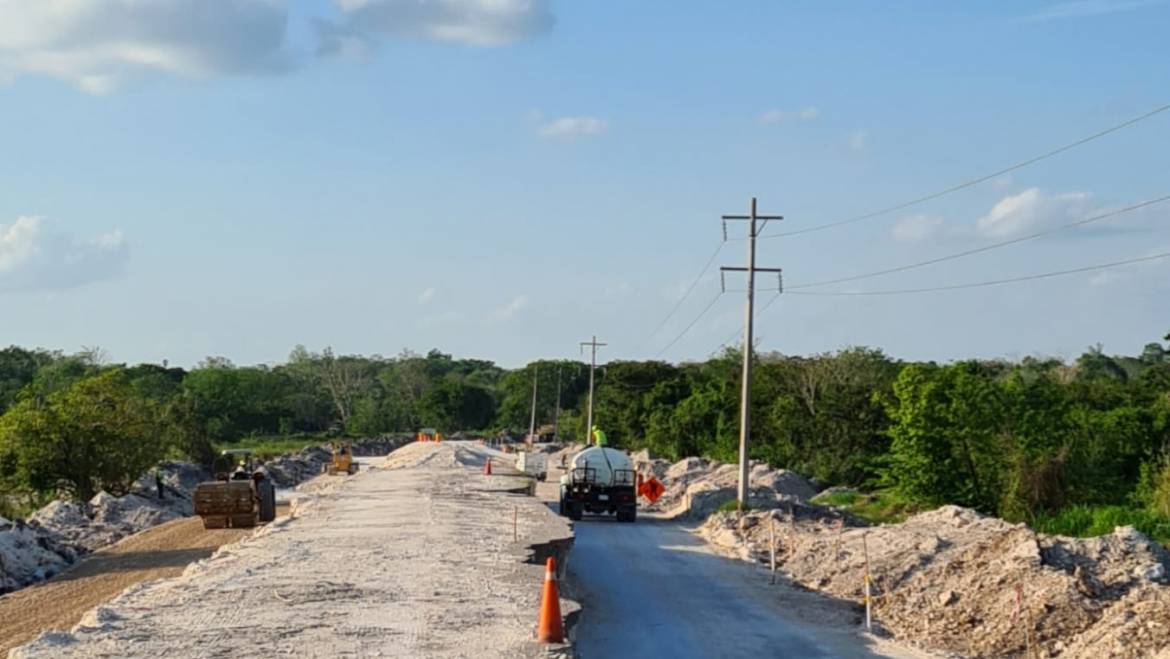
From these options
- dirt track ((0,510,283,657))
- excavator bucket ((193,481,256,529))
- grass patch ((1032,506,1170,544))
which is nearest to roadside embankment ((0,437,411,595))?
dirt track ((0,510,283,657))

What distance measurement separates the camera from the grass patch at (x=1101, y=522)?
3142 cm

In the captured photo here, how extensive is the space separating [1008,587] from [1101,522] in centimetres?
1302

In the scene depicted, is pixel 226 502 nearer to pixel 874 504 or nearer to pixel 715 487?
pixel 715 487

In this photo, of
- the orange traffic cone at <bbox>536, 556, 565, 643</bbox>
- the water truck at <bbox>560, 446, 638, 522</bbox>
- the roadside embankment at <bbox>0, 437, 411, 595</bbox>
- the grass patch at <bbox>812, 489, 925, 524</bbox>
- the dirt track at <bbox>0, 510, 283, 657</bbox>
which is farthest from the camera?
the grass patch at <bbox>812, 489, 925, 524</bbox>

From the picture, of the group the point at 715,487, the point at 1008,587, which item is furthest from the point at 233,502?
the point at 1008,587

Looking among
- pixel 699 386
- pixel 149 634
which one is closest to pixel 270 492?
pixel 149 634

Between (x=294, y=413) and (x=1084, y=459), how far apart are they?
11912 centimetres

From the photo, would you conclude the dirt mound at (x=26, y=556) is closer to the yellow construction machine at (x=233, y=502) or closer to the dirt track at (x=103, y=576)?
the dirt track at (x=103, y=576)

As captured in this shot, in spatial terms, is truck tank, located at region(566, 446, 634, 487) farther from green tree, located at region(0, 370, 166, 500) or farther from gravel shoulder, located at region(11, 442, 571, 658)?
green tree, located at region(0, 370, 166, 500)

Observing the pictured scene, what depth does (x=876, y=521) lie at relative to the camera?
4188 centimetres

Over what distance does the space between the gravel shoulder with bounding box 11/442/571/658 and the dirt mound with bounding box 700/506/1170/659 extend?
18.8 ft

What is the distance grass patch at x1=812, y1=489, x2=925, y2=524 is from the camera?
41594mm

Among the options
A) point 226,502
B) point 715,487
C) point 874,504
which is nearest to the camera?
point 226,502

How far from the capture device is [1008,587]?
21.0 m
